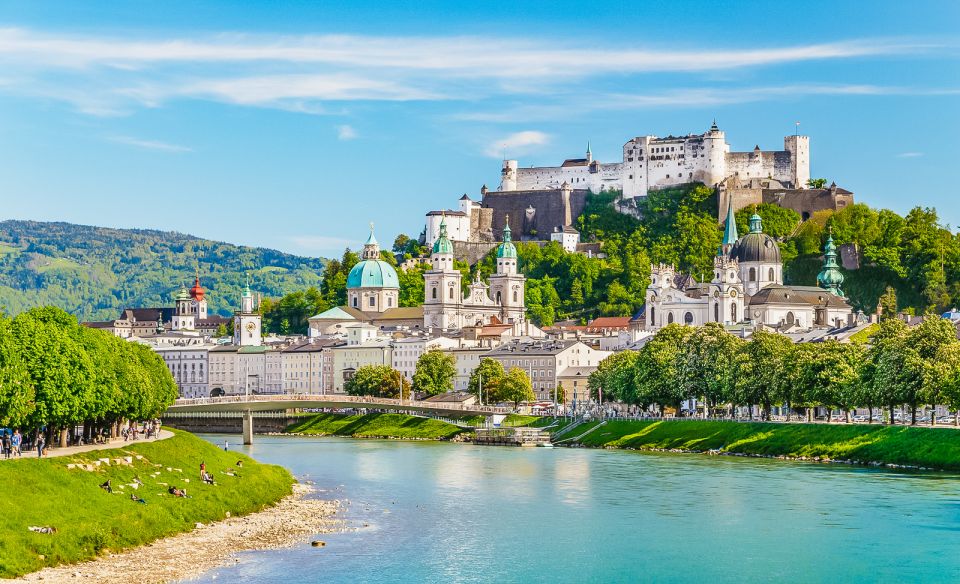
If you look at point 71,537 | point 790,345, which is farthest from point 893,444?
point 71,537

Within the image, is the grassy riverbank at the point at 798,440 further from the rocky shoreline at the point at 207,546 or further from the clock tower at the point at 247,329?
the clock tower at the point at 247,329

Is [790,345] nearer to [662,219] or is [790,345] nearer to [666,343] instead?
[666,343]

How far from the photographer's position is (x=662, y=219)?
159250 millimetres

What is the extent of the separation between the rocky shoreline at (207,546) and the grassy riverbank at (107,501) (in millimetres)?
392

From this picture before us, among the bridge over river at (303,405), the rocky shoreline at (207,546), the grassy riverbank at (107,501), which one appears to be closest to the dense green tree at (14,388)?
the grassy riverbank at (107,501)

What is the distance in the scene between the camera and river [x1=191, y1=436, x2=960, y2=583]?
39.6m

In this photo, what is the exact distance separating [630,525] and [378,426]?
5594cm

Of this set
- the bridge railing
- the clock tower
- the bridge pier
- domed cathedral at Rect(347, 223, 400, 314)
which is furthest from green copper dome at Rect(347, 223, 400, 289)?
the bridge pier

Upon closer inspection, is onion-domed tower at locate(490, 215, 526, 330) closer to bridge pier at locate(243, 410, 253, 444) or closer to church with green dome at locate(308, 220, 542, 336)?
church with green dome at locate(308, 220, 542, 336)

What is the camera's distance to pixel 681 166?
528ft

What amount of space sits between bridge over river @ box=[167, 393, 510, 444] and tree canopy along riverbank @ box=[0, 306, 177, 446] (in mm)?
26264

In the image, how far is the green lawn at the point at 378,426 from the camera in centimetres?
9681

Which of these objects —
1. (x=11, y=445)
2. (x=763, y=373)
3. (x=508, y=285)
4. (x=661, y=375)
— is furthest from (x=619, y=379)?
(x=508, y=285)

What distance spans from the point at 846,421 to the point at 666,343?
1869 cm
